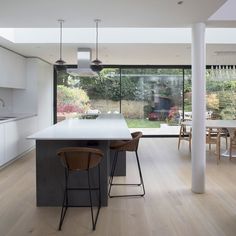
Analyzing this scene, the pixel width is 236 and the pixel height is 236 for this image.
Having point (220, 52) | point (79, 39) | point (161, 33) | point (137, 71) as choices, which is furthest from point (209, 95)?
point (79, 39)

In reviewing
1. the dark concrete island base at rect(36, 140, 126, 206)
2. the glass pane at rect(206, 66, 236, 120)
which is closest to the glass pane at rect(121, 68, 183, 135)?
the glass pane at rect(206, 66, 236, 120)

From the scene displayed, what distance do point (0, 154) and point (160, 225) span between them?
341 cm

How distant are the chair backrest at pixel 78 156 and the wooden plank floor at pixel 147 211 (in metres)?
0.62

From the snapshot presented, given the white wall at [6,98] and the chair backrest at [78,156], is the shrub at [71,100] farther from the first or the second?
the chair backrest at [78,156]

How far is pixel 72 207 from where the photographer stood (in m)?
3.69

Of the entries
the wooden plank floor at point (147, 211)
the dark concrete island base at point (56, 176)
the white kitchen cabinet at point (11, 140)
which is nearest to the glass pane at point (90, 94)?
the white kitchen cabinet at point (11, 140)

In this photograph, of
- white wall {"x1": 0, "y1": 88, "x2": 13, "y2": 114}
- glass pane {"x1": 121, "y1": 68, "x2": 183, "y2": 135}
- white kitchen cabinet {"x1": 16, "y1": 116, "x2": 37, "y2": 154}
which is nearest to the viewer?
white kitchen cabinet {"x1": 16, "y1": 116, "x2": 37, "y2": 154}

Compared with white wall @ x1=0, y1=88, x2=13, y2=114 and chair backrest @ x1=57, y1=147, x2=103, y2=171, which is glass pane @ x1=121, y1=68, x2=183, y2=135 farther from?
chair backrest @ x1=57, y1=147, x2=103, y2=171

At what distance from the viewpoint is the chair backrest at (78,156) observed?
3.14 m

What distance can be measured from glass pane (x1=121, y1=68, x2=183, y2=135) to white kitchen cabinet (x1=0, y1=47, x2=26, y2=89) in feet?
12.1

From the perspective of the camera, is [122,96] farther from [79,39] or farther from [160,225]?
[160,225]

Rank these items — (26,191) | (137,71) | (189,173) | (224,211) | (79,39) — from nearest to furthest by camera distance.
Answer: (224,211)
(26,191)
(189,173)
(79,39)
(137,71)

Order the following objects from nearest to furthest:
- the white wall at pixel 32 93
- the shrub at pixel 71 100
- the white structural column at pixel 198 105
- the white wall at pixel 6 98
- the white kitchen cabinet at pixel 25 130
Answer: the white structural column at pixel 198 105, the white kitchen cabinet at pixel 25 130, the white wall at pixel 6 98, the white wall at pixel 32 93, the shrub at pixel 71 100

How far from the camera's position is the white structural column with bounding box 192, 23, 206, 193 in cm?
429
